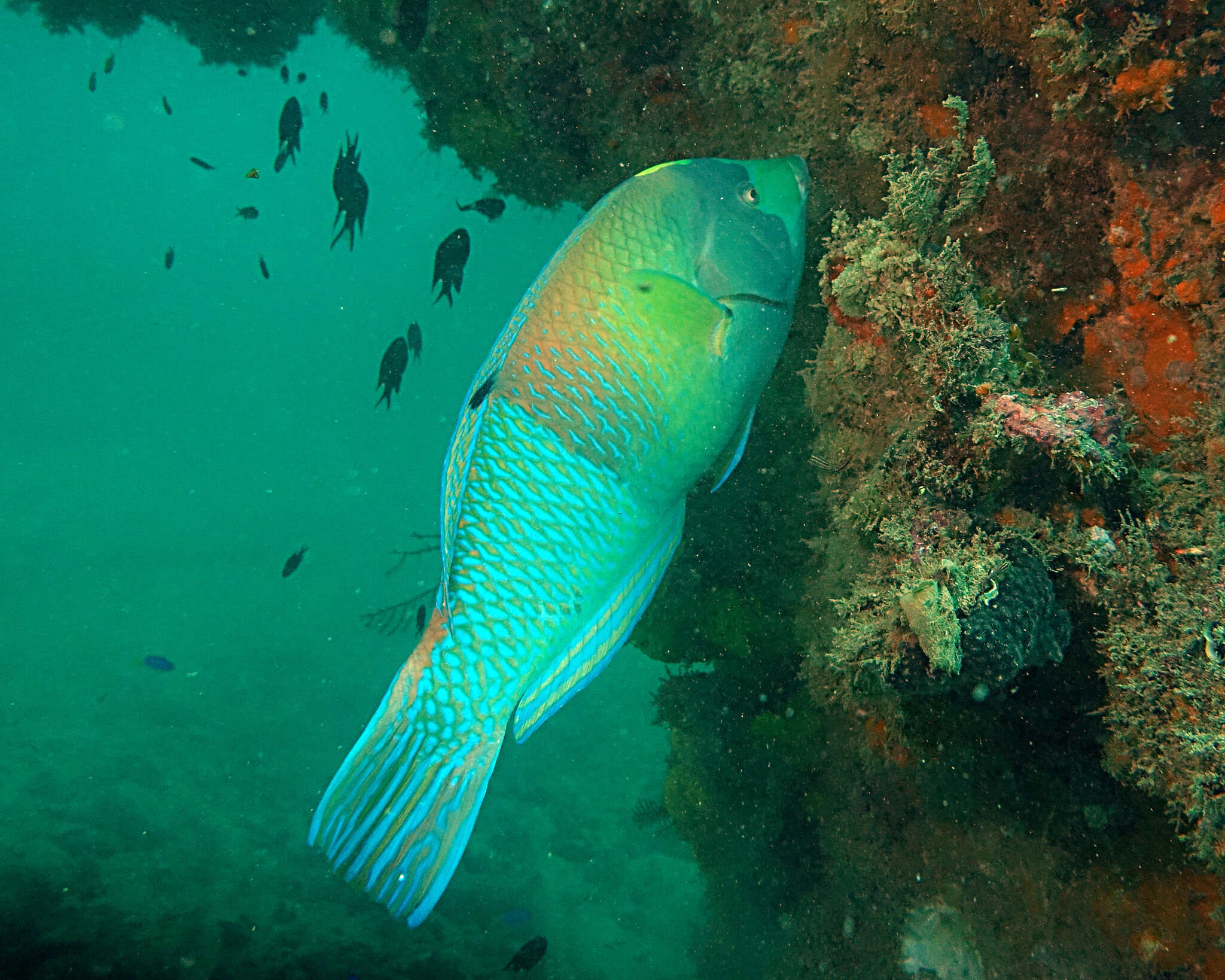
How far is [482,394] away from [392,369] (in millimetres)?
4208

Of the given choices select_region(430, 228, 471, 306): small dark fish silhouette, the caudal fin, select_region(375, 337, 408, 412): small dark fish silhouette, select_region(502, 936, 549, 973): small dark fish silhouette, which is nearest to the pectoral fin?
the caudal fin

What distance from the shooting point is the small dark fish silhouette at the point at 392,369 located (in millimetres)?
5371

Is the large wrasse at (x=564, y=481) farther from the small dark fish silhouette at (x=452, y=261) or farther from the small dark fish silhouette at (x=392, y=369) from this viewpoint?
the small dark fish silhouette at (x=392, y=369)

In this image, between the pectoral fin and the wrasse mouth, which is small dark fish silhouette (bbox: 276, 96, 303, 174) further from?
the pectoral fin

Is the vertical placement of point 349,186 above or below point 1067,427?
below

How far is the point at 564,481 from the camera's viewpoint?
5.43 feet

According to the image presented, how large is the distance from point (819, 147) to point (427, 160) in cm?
8700

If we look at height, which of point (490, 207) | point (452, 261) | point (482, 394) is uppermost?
point (490, 207)

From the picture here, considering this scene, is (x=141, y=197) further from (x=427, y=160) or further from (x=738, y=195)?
(x=738, y=195)

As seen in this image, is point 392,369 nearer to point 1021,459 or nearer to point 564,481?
point 564,481

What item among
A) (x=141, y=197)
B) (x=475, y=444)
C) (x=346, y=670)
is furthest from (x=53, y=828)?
(x=141, y=197)

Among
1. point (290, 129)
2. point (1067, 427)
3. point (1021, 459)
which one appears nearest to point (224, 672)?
point (290, 129)

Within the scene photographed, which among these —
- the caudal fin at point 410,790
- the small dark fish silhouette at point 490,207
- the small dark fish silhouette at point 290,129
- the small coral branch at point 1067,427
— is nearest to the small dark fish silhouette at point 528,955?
the caudal fin at point 410,790

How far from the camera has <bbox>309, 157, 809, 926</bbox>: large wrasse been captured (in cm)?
161
